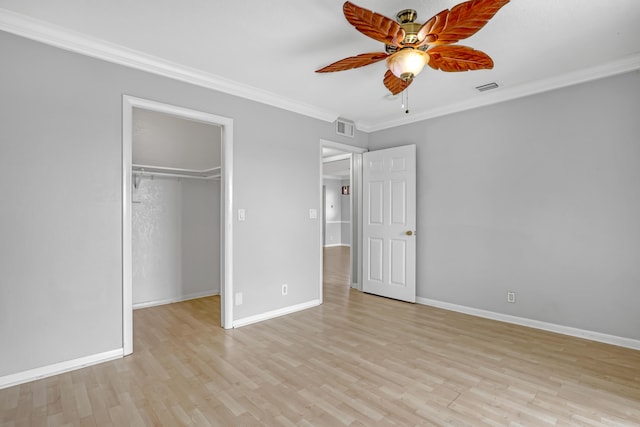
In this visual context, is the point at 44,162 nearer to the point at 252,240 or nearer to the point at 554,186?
the point at 252,240

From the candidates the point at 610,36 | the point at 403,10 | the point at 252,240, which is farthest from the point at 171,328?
the point at 610,36

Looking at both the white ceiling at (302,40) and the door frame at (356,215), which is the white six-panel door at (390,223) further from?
the white ceiling at (302,40)

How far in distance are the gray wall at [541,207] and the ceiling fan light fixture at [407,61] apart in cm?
207

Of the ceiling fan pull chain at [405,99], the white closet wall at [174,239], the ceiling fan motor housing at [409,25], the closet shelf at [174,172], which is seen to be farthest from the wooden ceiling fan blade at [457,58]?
the white closet wall at [174,239]

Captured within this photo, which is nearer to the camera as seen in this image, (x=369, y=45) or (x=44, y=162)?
(x=44, y=162)

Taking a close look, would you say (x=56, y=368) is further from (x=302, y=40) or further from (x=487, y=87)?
(x=487, y=87)

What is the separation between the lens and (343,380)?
7.64ft

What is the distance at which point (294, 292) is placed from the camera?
403cm

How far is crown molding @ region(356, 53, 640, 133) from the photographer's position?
2.88m

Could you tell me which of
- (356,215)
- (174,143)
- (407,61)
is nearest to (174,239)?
A: (174,143)

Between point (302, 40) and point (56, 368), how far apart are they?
3.19 m

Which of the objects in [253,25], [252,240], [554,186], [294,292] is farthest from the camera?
[294,292]

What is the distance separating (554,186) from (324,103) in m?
2.74

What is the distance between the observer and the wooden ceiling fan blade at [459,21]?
170 centimetres
